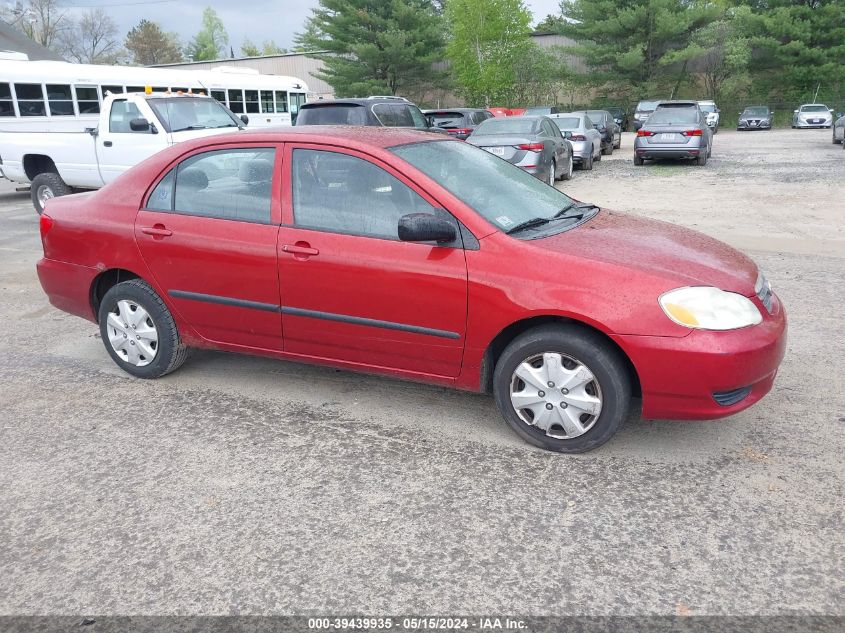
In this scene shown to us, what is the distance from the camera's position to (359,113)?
1130cm

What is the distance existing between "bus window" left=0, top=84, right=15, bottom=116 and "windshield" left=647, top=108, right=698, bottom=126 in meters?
15.3

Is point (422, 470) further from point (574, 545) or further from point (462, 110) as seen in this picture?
point (462, 110)

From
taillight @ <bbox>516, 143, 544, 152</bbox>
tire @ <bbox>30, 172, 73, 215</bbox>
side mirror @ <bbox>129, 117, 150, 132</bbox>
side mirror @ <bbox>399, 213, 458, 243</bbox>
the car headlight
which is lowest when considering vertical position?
tire @ <bbox>30, 172, 73, 215</bbox>

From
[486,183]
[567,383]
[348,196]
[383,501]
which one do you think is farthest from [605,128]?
[383,501]

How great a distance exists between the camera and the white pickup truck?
36.2 feet

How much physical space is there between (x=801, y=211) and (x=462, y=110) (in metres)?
9.77

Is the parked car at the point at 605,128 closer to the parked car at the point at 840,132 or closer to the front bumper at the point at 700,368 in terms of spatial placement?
the parked car at the point at 840,132

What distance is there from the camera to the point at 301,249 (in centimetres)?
390

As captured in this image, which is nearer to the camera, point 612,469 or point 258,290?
point 612,469

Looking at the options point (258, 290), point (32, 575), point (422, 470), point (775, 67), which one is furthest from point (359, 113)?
point (775, 67)

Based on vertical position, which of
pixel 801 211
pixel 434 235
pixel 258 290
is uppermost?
pixel 434 235

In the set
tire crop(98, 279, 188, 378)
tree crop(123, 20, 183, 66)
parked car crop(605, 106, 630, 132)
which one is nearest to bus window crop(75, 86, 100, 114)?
tire crop(98, 279, 188, 378)

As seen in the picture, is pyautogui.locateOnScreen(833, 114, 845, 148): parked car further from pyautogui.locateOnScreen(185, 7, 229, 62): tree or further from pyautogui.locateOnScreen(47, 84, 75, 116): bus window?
pyautogui.locateOnScreen(185, 7, 229, 62): tree

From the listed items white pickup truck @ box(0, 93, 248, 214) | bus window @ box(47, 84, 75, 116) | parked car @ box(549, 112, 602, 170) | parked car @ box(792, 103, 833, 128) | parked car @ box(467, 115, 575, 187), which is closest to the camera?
white pickup truck @ box(0, 93, 248, 214)
